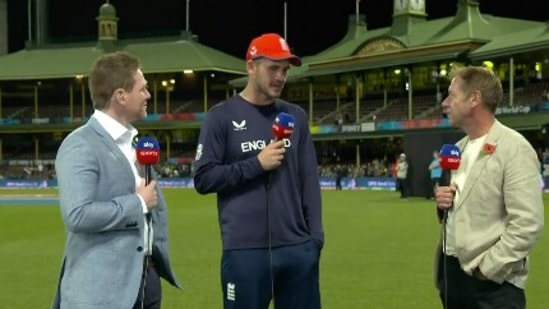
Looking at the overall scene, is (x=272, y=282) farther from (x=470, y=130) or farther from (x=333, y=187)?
(x=333, y=187)

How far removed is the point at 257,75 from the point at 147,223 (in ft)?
3.83

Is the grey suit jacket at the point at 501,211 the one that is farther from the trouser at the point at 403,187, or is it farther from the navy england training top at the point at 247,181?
the trouser at the point at 403,187

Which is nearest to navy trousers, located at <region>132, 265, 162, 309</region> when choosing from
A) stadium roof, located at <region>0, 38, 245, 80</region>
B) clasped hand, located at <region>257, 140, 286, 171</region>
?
clasped hand, located at <region>257, 140, 286, 171</region>

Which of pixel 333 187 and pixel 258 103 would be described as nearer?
pixel 258 103

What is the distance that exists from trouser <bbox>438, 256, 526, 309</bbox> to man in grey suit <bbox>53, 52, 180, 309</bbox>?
5.92 feet

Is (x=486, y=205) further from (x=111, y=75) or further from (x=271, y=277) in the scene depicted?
(x=111, y=75)

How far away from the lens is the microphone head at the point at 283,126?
4754mm

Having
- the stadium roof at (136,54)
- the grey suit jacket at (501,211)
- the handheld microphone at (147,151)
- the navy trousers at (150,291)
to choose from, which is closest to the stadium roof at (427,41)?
the stadium roof at (136,54)

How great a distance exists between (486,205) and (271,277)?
52.3 inches

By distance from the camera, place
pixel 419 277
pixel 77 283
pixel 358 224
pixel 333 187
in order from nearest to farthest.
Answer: pixel 77 283, pixel 419 277, pixel 358 224, pixel 333 187

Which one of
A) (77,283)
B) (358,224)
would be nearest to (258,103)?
(77,283)

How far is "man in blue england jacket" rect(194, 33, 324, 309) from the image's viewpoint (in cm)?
505

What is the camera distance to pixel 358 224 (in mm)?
19969

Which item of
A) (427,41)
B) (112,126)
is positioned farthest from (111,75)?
(427,41)
